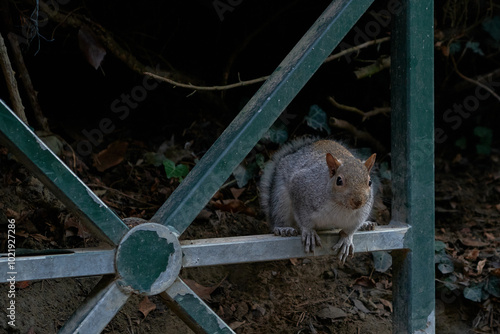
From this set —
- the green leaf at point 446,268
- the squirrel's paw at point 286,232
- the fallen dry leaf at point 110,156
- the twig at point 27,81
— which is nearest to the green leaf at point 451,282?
the green leaf at point 446,268

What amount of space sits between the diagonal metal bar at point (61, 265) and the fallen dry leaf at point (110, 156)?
176cm

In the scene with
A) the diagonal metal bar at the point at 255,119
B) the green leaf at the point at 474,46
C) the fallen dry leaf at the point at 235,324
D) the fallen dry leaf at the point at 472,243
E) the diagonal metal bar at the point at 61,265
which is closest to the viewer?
the diagonal metal bar at the point at 61,265

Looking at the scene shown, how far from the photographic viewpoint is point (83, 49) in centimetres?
327

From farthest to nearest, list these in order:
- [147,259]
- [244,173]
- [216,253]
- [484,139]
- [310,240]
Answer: [484,139]
[244,173]
[310,240]
[216,253]
[147,259]

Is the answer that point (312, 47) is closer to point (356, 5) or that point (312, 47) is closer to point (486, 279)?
point (356, 5)

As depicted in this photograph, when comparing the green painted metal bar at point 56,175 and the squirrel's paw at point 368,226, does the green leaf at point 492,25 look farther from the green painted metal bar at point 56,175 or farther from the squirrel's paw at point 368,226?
the green painted metal bar at point 56,175

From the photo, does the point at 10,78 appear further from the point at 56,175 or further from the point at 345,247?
the point at 345,247

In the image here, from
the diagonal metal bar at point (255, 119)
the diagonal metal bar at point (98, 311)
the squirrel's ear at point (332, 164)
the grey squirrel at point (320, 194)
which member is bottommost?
the grey squirrel at point (320, 194)

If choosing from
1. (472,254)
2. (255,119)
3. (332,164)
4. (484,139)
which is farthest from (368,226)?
(484,139)

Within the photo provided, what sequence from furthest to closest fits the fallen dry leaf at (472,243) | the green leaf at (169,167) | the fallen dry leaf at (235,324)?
the fallen dry leaf at (472,243) < the green leaf at (169,167) < the fallen dry leaf at (235,324)

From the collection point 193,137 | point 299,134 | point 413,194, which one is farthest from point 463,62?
point 413,194

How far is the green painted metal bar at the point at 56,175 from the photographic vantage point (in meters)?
1.80

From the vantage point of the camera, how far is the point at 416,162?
94.4 inches

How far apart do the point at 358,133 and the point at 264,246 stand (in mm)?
2095
